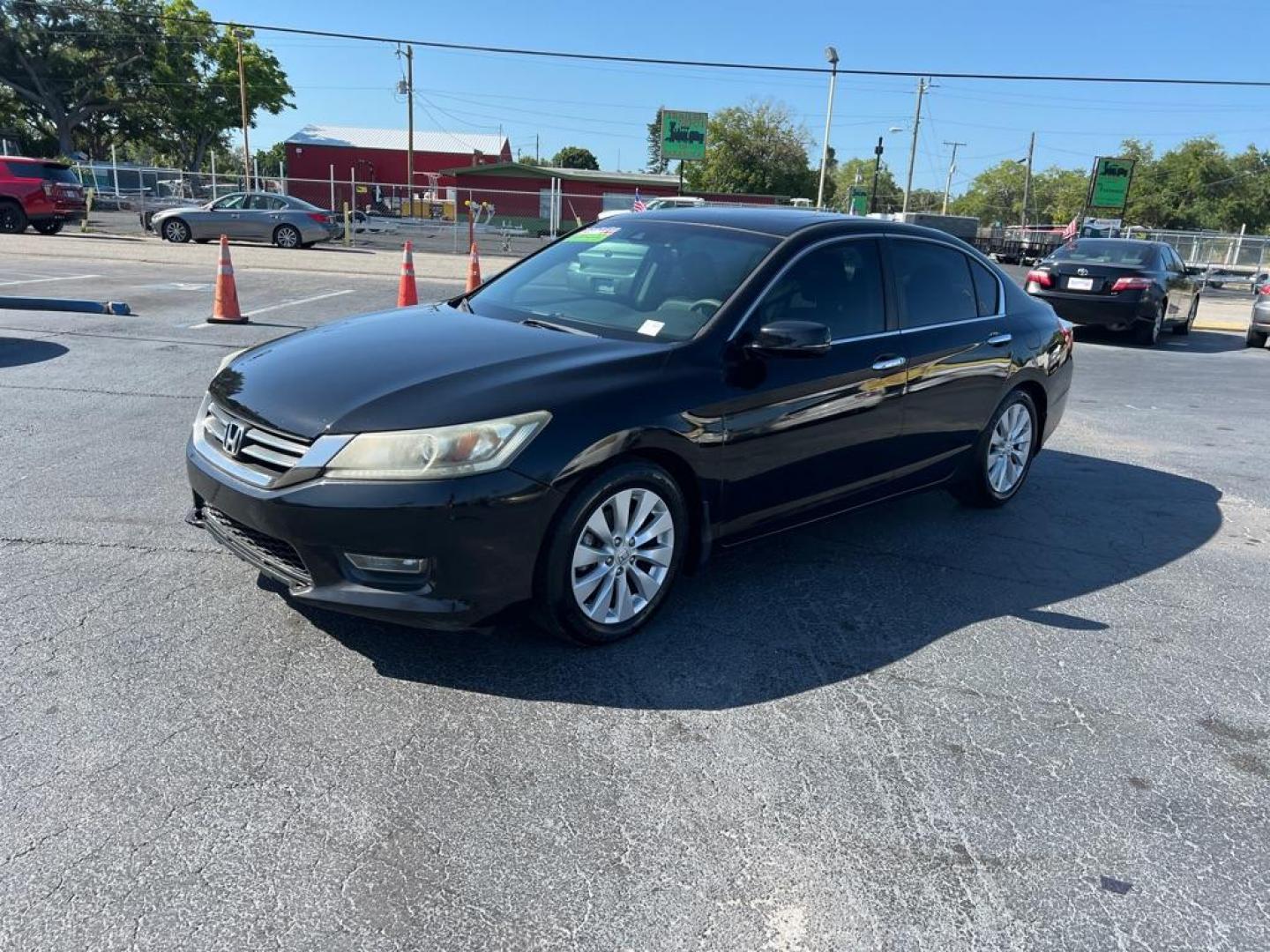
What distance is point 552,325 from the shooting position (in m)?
4.09

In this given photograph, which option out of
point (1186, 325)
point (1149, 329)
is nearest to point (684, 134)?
point (1186, 325)

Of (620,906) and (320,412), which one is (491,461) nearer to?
(320,412)

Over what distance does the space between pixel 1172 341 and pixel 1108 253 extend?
88.5 inches

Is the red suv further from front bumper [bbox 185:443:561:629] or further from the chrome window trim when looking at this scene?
front bumper [bbox 185:443:561:629]

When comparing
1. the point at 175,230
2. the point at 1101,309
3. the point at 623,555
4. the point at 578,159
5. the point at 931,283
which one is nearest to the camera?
the point at 623,555

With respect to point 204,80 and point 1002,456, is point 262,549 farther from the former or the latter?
point 204,80

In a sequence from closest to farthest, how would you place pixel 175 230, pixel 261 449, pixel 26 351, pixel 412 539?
pixel 412 539
pixel 261 449
pixel 26 351
pixel 175 230

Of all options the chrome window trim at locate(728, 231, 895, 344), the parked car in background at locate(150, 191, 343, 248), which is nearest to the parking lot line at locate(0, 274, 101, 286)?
the parked car in background at locate(150, 191, 343, 248)

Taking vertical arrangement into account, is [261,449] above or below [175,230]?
below

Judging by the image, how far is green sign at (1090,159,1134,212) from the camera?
40969 mm

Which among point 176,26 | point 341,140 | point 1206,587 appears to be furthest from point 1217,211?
point 1206,587

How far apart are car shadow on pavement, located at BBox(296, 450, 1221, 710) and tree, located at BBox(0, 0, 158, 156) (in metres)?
60.5

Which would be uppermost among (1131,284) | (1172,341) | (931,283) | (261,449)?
(931,283)

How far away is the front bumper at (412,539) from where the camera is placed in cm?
305
